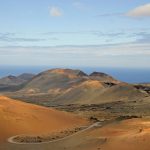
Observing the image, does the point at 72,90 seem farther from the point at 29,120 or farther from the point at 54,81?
the point at 29,120

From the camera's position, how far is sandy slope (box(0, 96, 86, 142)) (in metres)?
31.1

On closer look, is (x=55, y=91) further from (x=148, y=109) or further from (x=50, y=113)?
(x=50, y=113)

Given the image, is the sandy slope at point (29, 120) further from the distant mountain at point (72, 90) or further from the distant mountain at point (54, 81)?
the distant mountain at point (54, 81)

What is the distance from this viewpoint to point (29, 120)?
33625 mm

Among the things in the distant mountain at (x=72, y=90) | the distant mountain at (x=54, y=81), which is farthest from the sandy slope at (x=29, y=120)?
the distant mountain at (x=54, y=81)

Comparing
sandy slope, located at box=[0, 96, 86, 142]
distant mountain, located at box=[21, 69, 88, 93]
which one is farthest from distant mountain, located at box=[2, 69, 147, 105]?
sandy slope, located at box=[0, 96, 86, 142]

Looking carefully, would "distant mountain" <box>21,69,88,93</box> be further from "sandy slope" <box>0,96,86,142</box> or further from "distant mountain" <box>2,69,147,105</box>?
"sandy slope" <box>0,96,86,142</box>

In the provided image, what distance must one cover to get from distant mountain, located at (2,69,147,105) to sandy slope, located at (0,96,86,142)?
4409cm

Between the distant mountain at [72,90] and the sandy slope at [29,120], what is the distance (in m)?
44.1

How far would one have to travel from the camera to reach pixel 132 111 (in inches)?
2247

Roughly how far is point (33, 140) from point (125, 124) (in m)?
6.15

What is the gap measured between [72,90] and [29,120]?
6101 centimetres

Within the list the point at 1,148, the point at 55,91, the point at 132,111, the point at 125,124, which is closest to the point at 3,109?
the point at 1,148

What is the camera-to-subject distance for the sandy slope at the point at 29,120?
31.1 meters
